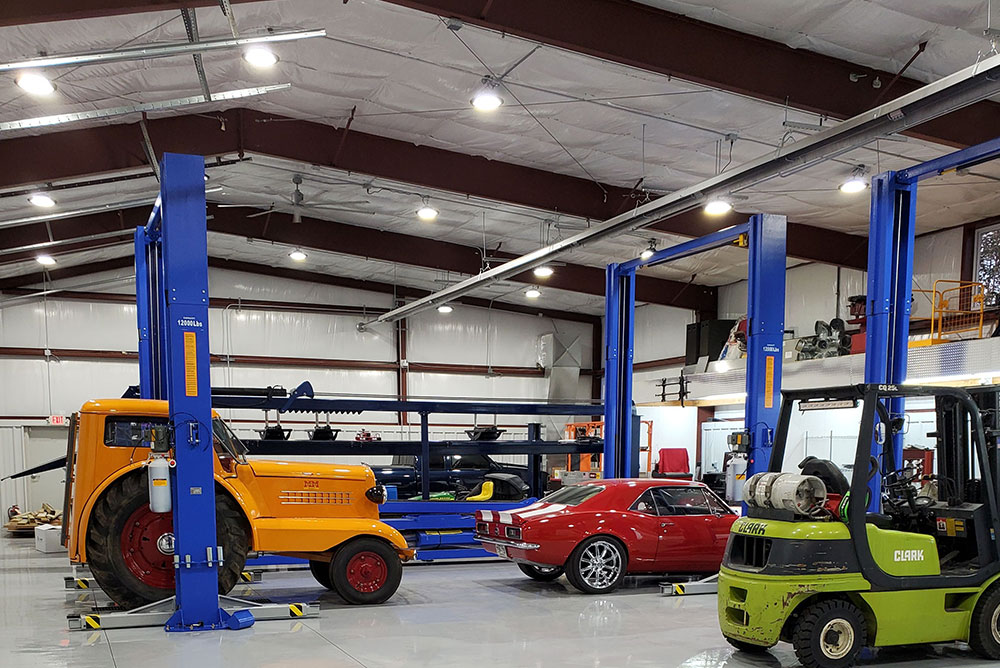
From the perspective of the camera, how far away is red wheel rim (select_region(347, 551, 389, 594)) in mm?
9367

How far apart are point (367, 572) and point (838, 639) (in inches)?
191

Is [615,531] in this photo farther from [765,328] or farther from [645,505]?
[765,328]

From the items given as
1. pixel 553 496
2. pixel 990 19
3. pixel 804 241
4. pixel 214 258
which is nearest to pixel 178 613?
pixel 553 496

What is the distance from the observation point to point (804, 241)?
17500 millimetres

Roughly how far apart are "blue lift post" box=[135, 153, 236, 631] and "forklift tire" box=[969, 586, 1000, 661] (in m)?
6.13

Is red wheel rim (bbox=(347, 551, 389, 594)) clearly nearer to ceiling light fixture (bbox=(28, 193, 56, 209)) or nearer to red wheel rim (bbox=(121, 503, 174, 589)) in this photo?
red wheel rim (bbox=(121, 503, 174, 589))

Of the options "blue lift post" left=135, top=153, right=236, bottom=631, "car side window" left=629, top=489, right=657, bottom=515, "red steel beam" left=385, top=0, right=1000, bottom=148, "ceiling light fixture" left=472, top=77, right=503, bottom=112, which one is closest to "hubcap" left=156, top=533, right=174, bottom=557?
"blue lift post" left=135, top=153, right=236, bottom=631

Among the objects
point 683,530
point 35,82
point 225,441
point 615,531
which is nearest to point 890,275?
point 683,530

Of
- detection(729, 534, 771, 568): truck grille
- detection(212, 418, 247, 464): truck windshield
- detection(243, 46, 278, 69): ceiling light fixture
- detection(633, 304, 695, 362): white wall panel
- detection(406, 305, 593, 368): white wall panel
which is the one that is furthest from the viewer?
detection(406, 305, 593, 368): white wall panel

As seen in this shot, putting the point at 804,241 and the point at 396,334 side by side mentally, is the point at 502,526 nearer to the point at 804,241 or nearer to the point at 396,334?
the point at 804,241

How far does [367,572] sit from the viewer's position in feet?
31.0

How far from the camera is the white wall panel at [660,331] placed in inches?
976

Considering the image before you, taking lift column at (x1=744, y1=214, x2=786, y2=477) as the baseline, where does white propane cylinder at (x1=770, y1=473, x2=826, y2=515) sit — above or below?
below

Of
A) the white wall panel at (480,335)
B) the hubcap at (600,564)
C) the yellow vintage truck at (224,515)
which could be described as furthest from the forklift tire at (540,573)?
the white wall panel at (480,335)
